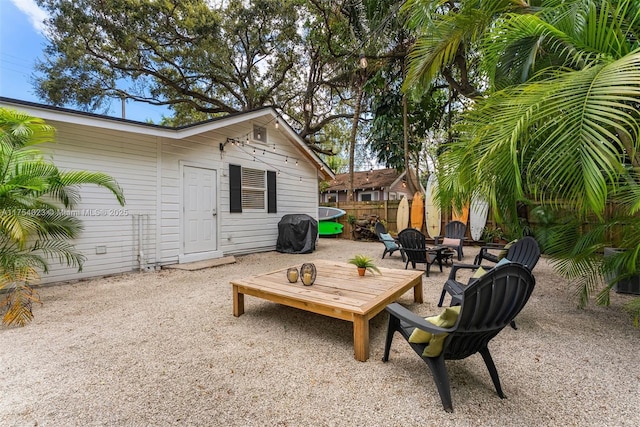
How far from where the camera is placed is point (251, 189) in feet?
24.5

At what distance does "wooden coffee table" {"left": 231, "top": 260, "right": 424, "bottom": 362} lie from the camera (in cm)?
228

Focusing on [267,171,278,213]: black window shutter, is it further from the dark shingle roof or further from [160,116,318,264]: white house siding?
the dark shingle roof

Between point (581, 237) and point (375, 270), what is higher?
point (581, 237)

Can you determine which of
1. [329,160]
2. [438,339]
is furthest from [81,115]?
[329,160]

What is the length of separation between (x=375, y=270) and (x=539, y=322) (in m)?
1.80

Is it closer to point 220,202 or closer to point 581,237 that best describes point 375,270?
point 581,237

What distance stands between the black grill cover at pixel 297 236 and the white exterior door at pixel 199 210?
6.10 ft

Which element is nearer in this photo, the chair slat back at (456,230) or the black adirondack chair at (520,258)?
the black adirondack chair at (520,258)

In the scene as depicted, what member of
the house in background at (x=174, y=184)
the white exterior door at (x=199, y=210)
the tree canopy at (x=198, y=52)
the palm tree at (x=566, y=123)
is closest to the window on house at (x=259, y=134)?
the house in background at (x=174, y=184)

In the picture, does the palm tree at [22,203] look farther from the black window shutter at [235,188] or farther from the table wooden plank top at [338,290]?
the black window shutter at [235,188]

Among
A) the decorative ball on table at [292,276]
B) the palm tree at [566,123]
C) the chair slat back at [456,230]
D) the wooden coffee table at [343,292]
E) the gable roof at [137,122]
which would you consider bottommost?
the wooden coffee table at [343,292]

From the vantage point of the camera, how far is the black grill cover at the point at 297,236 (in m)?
7.67

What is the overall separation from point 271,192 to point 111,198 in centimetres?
373

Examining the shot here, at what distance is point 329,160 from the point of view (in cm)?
2631
